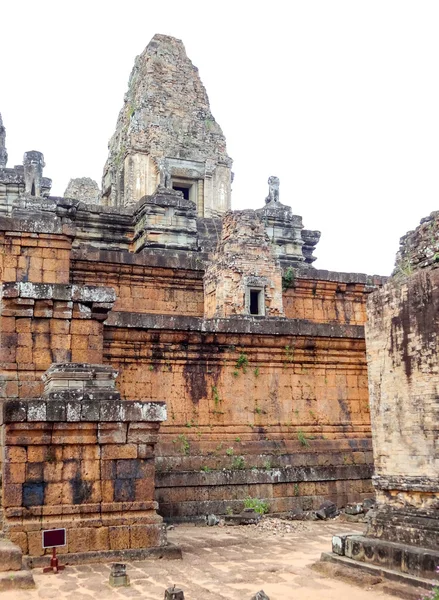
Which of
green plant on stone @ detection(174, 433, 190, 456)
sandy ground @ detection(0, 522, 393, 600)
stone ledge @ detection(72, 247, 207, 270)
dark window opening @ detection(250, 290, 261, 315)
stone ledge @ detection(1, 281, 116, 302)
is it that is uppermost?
stone ledge @ detection(72, 247, 207, 270)

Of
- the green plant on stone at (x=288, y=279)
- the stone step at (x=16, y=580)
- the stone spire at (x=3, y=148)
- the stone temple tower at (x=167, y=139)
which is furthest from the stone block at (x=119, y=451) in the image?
the stone spire at (x=3, y=148)

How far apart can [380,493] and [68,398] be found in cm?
383

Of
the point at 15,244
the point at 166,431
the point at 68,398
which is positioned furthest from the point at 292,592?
the point at 15,244

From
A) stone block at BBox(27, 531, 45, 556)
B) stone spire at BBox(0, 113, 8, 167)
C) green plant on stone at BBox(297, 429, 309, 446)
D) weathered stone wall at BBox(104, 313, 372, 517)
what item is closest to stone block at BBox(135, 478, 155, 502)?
stone block at BBox(27, 531, 45, 556)

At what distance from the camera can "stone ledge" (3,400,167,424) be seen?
8.12 m

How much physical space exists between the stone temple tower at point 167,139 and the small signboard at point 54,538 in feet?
61.0

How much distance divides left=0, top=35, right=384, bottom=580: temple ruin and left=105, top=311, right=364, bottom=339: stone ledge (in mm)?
28

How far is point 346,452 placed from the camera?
13.2 m

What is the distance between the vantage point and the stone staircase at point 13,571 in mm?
6691

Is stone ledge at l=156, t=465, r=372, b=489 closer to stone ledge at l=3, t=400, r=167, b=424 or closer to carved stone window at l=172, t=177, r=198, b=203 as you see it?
stone ledge at l=3, t=400, r=167, b=424

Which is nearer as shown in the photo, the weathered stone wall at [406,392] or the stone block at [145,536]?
the weathered stone wall at [406,392]

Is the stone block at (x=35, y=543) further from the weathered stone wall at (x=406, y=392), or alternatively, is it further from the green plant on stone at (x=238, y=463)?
the green plant on stone at (x=238, y=463)

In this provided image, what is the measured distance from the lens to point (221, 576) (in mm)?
7543

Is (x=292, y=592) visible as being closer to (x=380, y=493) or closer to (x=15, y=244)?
(x=380, y=493)
